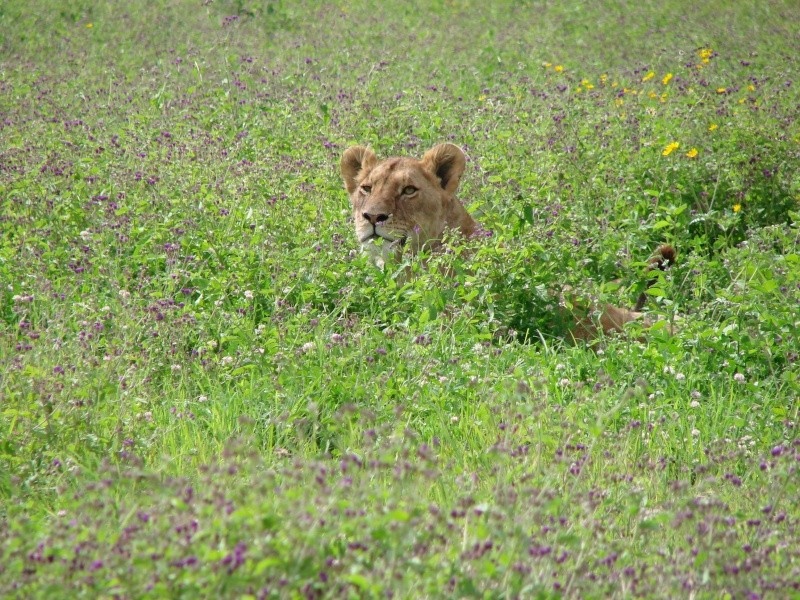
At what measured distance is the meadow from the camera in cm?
313

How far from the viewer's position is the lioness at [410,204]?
22.3 ft

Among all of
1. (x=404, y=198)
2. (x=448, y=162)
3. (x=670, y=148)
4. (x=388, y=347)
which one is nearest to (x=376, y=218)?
(x=404, y=198)

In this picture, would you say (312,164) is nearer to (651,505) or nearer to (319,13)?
(651,505)

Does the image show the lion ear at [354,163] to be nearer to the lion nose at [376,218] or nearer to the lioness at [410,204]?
the lioness at [410,204]

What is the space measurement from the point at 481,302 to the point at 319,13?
11.2 meters

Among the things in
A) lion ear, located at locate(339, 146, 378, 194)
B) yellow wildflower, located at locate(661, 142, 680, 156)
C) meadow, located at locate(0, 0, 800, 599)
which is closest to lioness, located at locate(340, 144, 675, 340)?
lion ear, located at locate(339, 146, 378, 194)

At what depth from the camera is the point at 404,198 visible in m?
6.99

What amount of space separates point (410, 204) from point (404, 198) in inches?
2.3

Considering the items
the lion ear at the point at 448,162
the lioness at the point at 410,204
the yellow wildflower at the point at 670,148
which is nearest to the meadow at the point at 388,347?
the yellow wildflower at the point at 670,148

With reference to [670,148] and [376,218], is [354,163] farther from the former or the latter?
[670,148]

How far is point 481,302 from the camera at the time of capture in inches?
235

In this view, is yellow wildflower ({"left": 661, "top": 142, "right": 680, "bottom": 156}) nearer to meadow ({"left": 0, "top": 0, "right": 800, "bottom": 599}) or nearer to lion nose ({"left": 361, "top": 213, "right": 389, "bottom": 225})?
meadow ({"left": 0, "top": 0, "right": 800, "bottom": 599})

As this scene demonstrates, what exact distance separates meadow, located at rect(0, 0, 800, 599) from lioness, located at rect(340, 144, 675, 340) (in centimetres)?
19

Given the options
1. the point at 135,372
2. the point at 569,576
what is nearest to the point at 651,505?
the point at 569,576
